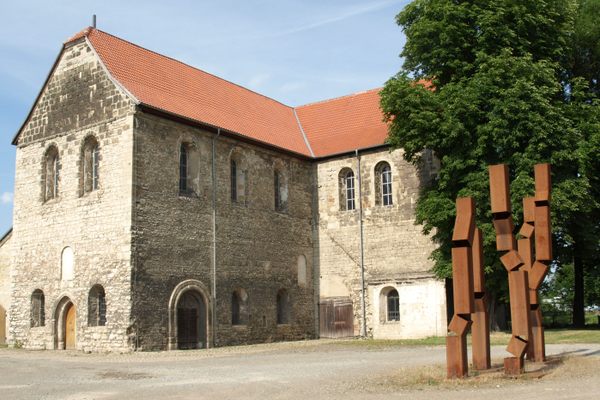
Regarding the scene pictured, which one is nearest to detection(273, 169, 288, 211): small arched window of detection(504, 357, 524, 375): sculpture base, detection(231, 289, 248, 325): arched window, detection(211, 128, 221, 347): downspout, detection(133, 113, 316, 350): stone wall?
detection(133, 113, 316, 350): stone wall

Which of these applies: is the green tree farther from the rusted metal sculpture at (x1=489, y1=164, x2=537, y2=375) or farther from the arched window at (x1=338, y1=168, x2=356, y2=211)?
the rusted metal sculpture at (x1=489, y1=164, x2=537, y2=375)

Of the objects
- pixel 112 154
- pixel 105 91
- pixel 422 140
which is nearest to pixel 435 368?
pixel 422 140

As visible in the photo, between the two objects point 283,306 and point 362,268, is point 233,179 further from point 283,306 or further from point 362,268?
point 362,268

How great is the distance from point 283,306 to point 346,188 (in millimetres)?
5896

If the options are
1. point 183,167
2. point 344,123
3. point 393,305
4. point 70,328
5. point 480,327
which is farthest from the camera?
point 344,123

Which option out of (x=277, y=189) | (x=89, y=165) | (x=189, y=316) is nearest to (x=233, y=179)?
(x=277, y=189)

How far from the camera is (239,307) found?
26.4 metres

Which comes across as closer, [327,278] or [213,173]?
[213,173]

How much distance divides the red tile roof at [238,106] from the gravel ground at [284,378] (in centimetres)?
993

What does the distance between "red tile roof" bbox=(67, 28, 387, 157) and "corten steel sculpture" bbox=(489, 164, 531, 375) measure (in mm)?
14482

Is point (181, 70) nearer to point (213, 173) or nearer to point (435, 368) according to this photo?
point (213, 173)

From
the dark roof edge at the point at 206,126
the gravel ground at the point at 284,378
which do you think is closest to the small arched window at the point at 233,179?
the dark roof edge at the point at 206,126

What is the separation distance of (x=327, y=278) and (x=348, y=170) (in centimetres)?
486

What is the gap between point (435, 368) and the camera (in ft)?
42.5
